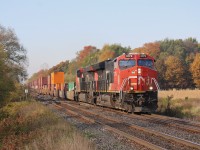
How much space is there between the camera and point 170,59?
8219cm

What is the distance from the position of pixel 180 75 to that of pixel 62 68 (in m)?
77.4

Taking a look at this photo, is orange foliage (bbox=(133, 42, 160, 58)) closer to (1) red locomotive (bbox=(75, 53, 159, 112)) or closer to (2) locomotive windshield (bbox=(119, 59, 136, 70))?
(1) red locomotive (bbox=(75, 53, 159, 112))

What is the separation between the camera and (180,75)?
262 ft

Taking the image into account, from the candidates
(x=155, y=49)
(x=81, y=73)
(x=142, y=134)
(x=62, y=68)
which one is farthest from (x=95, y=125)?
(x=62, y=68)

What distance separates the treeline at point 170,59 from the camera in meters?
79.6

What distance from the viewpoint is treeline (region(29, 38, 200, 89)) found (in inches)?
3135

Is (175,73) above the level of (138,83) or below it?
above

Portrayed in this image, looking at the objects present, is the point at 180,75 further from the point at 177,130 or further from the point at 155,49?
the point at 177,130

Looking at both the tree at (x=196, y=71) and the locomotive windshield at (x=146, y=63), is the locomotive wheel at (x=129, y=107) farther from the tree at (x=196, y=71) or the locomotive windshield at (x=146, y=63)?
the tree at (x=196, y=71)

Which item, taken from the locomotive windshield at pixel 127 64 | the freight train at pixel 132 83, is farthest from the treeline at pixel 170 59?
the locomotive windshield at pixel 127 64

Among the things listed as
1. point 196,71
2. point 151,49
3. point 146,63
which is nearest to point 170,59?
point 196,71

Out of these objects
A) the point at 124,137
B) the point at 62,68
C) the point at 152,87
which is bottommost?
the point at 124,137

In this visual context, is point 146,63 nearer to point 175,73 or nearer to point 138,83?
point 138,83

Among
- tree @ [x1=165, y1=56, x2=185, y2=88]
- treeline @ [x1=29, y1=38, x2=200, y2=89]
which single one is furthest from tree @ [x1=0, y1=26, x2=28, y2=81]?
tree @ [x1=165, y1=56, x2=185, y2=88]
